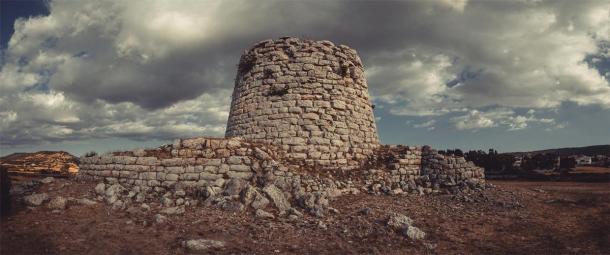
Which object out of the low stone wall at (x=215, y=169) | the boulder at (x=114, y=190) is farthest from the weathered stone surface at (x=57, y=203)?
the low stone wall at (x=215, y=169)

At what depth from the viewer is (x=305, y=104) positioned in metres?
12.4

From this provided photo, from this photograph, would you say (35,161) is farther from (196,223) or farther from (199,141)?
(196,223)

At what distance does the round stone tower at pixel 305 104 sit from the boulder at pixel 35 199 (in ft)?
20.3

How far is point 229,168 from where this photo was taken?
399 inches

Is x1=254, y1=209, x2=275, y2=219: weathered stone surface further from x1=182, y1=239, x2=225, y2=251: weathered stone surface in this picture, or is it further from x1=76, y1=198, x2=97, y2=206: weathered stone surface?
x1=76, y1=198, x2=97, y2=206: weathered stone surface

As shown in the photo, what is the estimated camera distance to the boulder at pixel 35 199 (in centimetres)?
829

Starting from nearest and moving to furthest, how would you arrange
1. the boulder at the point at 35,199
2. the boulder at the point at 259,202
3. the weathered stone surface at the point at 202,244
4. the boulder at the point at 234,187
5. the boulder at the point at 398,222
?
1. the weathered stone surface at the point at 202,244
2. the boulder at the point at 398,222
3. the boulder at the point at 35,199
4. the boulder at the point at 259,202
5. the boulder at the point at 234,187

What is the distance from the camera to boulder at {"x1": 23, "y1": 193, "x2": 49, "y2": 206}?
326 inches

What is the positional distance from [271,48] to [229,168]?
218 inches

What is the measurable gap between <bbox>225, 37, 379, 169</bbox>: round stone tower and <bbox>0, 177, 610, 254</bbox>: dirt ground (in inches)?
115

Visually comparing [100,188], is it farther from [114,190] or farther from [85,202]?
[85,202]

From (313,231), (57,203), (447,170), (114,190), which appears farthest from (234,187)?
(447,170)

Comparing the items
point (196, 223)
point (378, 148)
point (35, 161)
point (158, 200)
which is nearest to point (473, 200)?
point (378, 148)

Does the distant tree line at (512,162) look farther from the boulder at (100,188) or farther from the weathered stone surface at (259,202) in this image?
the boulder at (100,188)
